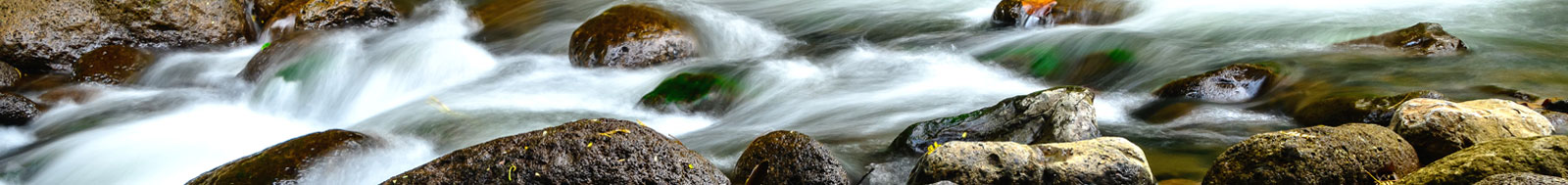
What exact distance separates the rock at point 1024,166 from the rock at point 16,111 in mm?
5884

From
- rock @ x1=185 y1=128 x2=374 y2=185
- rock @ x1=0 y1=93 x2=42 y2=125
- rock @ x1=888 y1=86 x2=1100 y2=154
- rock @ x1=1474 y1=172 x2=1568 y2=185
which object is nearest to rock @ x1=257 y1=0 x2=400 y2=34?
rock @ x1=0 y1=93 x2=42 y2=125

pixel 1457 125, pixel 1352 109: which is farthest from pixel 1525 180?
pixel 1352 109

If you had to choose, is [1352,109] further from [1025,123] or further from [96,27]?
[96,27]

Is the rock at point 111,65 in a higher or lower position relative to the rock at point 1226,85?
lower

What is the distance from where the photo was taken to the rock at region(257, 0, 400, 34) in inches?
358

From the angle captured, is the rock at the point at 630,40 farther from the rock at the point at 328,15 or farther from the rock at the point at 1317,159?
the rock at the point at 1317,159

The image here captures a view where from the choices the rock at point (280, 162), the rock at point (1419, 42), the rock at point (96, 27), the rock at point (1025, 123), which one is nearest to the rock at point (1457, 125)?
the rock at point (1025, 123)

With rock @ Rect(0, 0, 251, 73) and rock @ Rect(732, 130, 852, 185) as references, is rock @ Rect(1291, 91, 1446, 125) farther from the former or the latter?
rock @ Rect(0, 0, 251, 73)

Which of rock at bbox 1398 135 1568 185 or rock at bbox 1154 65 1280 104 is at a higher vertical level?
Answer: rock at bbox 1398 135 1568 185

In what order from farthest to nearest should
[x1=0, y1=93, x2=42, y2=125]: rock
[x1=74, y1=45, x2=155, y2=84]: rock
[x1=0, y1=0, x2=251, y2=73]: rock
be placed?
[x1=0, y1=0, x2=251, y2=73]: rock → [x1=74, y1=45, x2=155, y2=84]: rock → [x1=0, y1=93, x2=42, y2=125]: rock

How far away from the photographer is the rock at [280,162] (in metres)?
4.09

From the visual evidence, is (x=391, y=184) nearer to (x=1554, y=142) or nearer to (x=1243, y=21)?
(x=1554, y=142)

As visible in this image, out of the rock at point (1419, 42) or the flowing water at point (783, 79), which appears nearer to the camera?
the flowing water at point (783, 79)

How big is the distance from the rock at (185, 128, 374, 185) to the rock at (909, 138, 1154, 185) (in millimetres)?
2459
